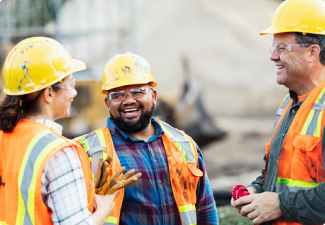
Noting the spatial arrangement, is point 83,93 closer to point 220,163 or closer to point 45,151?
point 220,163

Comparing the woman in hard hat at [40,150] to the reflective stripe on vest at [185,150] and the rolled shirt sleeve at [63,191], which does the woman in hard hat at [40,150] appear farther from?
the reflective stripe on vest at [185,150]

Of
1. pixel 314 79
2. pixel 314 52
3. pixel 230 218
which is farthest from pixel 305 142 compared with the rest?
pixel 230 218

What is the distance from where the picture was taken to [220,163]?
599 inches

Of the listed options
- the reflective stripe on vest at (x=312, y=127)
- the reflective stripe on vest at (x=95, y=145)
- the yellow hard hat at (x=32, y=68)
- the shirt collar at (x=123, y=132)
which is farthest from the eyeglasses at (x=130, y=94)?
the reflective stripe on vest at (x=312, y=127)

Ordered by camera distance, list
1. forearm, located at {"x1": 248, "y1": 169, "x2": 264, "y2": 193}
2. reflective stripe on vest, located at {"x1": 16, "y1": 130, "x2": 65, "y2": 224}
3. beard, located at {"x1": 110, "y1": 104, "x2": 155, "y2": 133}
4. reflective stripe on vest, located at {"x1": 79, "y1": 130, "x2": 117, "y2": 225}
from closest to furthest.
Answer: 1. reflective stripe on vest, located at {"x1": 16, "y1": 130, "x2": 65, "y2": 224}
2. reflective stripe on vest, located at {"x1": 79, "y1": 130, "x2": 117, "y2": 225}
3. forearm, located at {"x1": 248, "y1": 169, "x2": 264, "y2": 193}
4. beard, located at {"x1": 110, "y1": 104, "x2": 155, "y2": 133}

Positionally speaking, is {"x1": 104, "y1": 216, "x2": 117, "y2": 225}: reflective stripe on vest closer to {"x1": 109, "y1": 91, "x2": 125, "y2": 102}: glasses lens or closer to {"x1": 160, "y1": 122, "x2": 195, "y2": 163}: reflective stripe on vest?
{"x1": 160, "y1": 122, "x2": 195, "y2": 163}: reflective stripe on vest

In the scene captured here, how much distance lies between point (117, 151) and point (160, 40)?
127 feet

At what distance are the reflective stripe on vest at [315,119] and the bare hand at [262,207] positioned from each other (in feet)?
1.39

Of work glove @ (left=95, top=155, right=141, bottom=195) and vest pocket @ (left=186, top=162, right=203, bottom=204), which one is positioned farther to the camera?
vest pocket @ (left=186, top=162, right=203, bottom=204)

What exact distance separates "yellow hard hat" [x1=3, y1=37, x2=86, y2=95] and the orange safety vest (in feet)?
4.53

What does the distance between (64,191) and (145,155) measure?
967 mm

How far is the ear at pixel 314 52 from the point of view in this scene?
2650mm

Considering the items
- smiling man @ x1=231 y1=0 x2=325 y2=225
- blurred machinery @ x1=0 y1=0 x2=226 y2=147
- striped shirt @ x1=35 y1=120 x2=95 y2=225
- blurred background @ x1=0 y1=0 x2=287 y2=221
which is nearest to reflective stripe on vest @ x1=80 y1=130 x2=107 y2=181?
striped shirt @ x1=35 y1=120 x2=95 y2=225

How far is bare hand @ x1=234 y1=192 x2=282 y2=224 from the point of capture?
253cm
